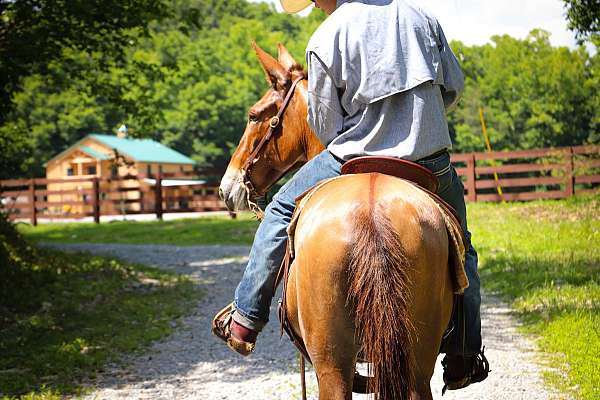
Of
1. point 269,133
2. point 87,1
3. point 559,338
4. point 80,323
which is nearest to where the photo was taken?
point 269,133

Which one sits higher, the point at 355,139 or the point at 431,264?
the point at 355,139

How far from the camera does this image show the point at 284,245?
10.3 ft

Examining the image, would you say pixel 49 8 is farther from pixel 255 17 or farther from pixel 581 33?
pixel 255 17

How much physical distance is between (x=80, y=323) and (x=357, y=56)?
690 centimetres

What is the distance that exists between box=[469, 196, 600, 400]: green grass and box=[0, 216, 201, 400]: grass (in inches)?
172

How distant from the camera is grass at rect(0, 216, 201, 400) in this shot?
6.60 metres

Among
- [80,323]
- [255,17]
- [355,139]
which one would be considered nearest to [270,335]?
[80,323]

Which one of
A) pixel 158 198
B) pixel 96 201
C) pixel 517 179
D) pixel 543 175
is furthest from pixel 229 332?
pixel 96 201

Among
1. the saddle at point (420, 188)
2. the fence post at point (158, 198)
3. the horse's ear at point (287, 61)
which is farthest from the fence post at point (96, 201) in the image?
the saddle at point (420, 188)

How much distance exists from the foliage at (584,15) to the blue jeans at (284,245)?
564cm

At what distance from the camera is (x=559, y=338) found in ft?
20.5

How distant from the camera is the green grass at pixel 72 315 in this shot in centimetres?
659

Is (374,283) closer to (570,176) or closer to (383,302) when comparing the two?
(383,302)

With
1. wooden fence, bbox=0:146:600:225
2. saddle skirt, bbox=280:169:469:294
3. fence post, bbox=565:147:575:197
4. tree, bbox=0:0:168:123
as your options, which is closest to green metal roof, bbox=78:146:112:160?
wooden fence, bbox=0:146:600:225
